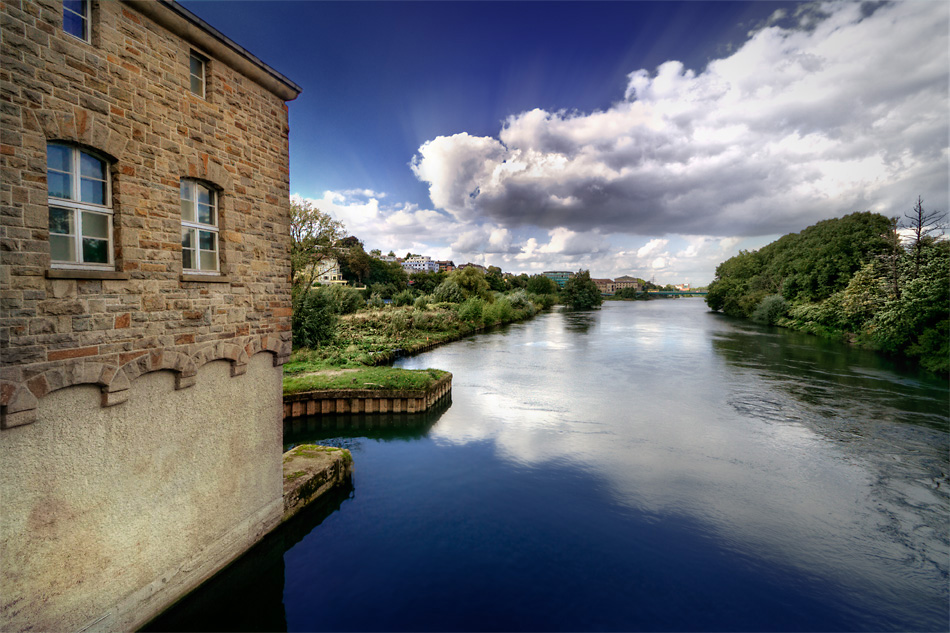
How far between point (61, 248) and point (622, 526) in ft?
31.1

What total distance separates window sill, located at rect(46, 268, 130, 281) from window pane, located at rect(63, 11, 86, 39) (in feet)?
A: 7.31

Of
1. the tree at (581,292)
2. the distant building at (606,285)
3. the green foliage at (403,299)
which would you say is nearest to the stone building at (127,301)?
the green foliage at (403,299)

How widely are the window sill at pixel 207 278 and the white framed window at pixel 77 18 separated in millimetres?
2420

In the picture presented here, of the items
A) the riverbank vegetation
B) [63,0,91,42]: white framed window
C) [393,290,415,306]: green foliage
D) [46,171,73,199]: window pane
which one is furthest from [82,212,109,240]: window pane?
[393,290,415,306]: green foliage

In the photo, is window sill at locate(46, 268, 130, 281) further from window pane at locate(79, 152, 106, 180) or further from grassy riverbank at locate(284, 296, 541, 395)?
grassy riverbank at locate(284, 296, 541, 395)

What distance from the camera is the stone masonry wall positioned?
339 cm

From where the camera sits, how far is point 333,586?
6316mm

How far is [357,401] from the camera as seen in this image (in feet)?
44.1

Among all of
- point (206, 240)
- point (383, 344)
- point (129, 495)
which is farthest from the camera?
point (383, 344)

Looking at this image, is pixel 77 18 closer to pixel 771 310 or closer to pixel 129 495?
pixel 129 495

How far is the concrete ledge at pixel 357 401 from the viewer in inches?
508

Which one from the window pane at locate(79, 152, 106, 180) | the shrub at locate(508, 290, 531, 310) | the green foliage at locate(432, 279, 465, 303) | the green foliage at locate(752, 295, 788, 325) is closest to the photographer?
the window pane at locate(79, 152, 106, 180)

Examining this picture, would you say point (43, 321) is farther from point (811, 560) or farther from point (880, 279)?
point (880, 279)

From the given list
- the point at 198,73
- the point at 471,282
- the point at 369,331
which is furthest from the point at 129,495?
the point at 471,282
